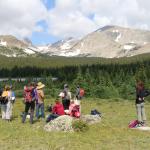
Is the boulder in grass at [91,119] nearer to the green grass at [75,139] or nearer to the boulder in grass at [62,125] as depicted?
the green grass at [75,139]

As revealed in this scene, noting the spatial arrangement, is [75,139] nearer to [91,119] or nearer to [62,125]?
[62,125]

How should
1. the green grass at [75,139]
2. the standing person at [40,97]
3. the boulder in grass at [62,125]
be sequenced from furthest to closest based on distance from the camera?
1. the standing person at [40,97]
2. the boulder in grass at [62,125]
3. the green grass at [75,139]

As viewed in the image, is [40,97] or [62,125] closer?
[62,125]

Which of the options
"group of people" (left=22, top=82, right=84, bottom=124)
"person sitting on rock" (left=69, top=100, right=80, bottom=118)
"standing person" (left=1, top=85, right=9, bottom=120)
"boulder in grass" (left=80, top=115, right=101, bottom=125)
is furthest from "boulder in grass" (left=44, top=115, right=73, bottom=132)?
"standing person" (left=1, top=85, right=9, bottom=120)

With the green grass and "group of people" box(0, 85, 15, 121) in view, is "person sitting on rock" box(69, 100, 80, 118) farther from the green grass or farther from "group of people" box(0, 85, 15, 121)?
the green grass

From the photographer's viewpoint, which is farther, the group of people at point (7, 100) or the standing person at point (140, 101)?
the group of people at point (7, 100)

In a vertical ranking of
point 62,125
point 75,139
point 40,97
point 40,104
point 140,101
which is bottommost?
point 75,139

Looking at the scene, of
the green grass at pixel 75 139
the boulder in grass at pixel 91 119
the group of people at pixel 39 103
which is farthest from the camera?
the boulder in grass at pixel 91 119

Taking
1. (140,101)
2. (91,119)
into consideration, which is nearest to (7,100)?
(91,119)

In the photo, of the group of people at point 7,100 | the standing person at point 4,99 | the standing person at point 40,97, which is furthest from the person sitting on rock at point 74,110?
the standing person at point 4,99

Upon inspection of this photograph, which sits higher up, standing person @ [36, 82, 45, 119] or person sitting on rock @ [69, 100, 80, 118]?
standing person @ [36, 82, 45, 119]

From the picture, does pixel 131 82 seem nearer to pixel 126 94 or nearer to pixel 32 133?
pixel 126 94

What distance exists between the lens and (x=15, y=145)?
17.9 metres

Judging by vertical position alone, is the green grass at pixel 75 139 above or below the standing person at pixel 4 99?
below
